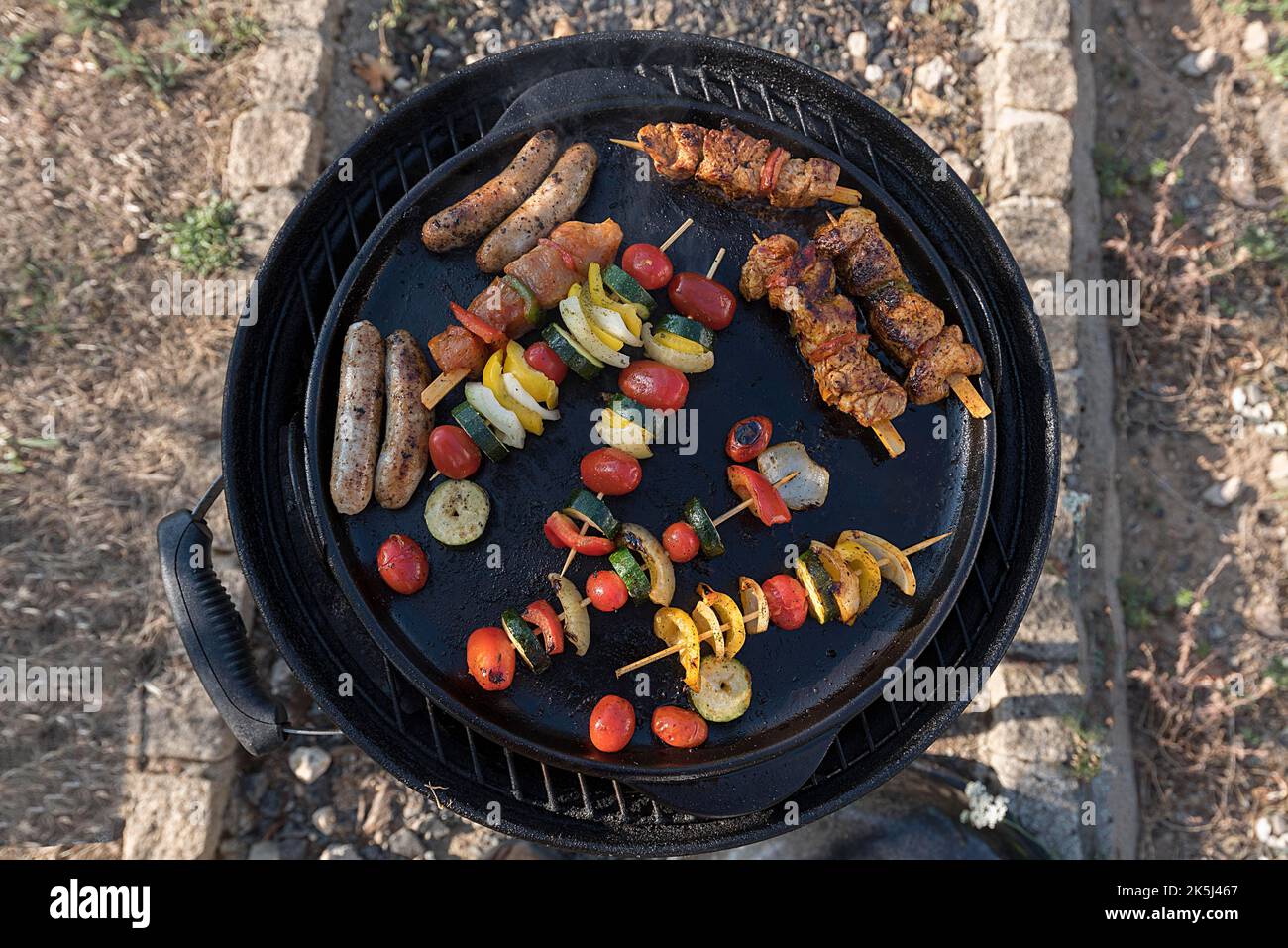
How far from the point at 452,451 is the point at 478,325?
2.13 feet

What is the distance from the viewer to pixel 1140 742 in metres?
6.34

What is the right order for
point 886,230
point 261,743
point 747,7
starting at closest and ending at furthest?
point 261,743
point 886,230
point 747,7

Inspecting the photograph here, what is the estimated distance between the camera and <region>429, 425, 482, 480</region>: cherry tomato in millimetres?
4238

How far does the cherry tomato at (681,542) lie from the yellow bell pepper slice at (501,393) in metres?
0.86

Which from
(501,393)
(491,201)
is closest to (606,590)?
(501,393)

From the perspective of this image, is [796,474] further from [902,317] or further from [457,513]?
[457,513]

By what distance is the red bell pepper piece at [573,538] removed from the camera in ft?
13.8

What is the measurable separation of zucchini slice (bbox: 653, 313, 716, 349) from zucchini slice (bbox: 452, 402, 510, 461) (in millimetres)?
1028

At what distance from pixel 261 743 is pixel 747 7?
6.14 meters

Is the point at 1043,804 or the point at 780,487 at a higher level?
the point at 780,487

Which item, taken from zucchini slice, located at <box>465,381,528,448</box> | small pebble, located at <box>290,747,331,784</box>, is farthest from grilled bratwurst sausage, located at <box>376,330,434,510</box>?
small pebble, located at <box>290,747,331,784</box>

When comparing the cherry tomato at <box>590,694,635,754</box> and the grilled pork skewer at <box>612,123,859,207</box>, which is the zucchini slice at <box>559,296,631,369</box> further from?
the cherry tomato at <box>590,694,635,754</box>

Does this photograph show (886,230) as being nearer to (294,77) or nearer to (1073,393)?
(1073,393)
